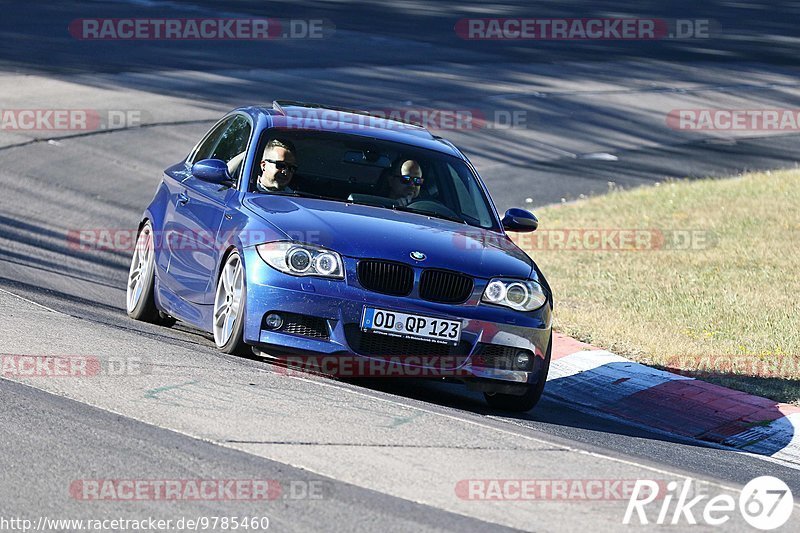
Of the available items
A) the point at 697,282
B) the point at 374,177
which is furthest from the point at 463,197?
the point at 697,282

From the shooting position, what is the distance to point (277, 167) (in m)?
9.15

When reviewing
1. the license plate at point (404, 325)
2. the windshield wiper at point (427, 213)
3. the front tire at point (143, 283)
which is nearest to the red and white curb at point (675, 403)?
the windshield wiper at point (427, 213)

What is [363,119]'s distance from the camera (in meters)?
9.95

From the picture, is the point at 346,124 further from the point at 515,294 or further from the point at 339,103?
the point at 339,103

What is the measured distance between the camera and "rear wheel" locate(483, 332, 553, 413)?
8406 millimetres

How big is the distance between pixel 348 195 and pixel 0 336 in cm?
237

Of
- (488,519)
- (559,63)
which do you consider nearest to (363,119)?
(488,519)

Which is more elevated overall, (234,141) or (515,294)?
(234,141)

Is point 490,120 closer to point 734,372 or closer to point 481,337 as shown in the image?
point 734,372

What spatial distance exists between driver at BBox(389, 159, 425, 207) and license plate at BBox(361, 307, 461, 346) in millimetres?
1439

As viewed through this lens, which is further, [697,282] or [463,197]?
[697,282]

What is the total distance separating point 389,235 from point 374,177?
1157 mm

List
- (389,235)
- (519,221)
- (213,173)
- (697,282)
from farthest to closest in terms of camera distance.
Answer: (697,282), (519,221), (213,173), (389,235)

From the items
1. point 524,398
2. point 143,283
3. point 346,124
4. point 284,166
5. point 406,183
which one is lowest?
point 524,398
